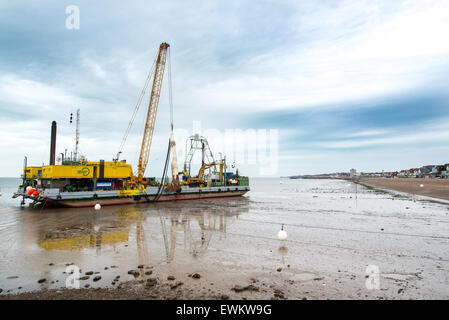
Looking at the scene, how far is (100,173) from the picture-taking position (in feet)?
104

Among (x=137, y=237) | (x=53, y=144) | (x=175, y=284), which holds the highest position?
(x=53, y=144)

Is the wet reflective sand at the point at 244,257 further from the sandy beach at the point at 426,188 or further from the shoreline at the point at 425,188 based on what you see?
the sandy beach at the point at 426,188

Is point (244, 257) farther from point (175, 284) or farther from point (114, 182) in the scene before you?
point (114, 182)

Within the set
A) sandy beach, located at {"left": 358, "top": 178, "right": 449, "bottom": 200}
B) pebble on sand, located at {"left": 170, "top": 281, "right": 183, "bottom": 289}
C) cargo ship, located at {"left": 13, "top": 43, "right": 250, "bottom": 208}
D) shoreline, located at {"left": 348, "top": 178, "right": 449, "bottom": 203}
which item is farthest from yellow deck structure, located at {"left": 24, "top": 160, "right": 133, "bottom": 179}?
sandy beach, located at {"left": 358, "top": 178, "right": 449, "bottom": 200}

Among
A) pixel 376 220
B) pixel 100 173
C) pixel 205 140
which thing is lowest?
pixel 376 220

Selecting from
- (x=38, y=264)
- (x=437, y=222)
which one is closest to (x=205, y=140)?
(x=437, y=222)

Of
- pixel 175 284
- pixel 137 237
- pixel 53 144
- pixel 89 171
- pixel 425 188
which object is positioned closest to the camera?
pixel 175 284

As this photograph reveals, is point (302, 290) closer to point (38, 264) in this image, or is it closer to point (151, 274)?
point (151, 274)

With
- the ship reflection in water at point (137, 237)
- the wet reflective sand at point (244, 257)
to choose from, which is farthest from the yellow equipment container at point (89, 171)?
the wet reflective sand at point (244, 257)

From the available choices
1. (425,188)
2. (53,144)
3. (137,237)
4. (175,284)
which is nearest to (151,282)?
(175,284)

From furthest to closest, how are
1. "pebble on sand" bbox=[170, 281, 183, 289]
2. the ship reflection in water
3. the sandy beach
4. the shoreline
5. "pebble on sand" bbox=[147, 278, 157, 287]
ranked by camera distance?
the sandy beach
the shoreline
the ship reflection in water
"pebble on sand" bbox=[147, 278, 157, 287]
"pebble on sand" bbox=[170, 281, 183, 289]

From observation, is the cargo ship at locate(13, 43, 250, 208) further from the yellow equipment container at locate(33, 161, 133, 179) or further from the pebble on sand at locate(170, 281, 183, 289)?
the pebble on sand at locate(170, 281, 183, 289)
